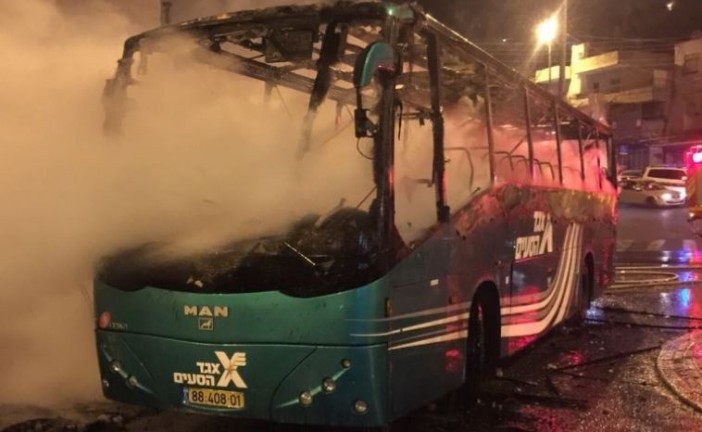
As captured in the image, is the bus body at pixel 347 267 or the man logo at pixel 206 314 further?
the man logo at pixel 206 314

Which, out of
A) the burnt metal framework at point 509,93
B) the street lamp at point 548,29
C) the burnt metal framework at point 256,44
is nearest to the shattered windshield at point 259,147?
the burnt metal framework at point 256,44

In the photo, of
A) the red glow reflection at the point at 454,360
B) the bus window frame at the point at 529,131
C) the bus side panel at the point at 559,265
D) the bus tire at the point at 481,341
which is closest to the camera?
the red glow reflection at the point at 454,360

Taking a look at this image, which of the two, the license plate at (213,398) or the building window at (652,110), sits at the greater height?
the building window at (652,110)

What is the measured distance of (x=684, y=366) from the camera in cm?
716

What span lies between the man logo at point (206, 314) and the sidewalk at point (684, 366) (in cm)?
395

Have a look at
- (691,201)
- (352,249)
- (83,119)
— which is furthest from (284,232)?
(691,201)

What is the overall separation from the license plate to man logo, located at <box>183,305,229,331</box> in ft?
1.31

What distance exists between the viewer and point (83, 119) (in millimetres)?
5562

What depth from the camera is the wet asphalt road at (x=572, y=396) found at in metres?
5.37

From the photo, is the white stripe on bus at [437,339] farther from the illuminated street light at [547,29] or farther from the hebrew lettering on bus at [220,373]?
the illuminated street light at [547,29]

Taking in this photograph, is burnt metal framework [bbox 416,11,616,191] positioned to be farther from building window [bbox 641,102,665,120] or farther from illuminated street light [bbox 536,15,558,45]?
building window [bbox 641,102,665,120]

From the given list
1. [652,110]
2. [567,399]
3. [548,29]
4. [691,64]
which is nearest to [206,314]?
[567,399]

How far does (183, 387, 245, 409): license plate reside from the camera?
4367mm

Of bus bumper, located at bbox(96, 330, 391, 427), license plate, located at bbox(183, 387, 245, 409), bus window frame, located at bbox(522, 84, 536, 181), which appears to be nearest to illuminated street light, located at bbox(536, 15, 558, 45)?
bus window frame, located at bbox(522, 84, 536, 181)
